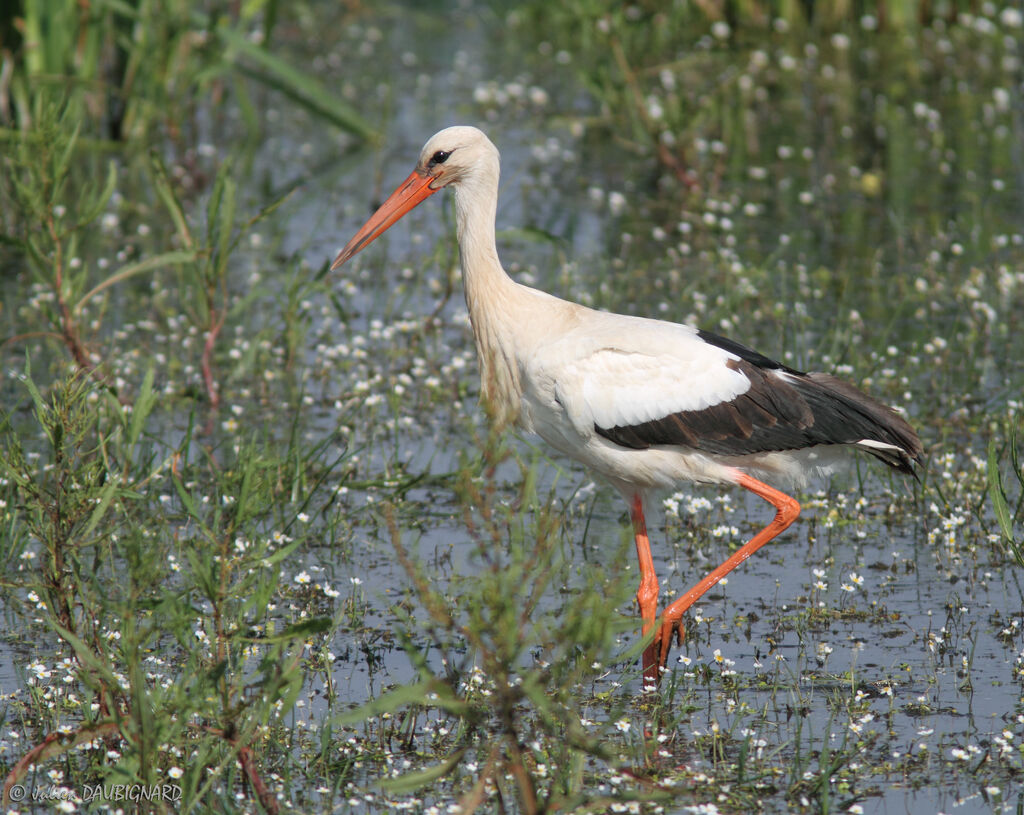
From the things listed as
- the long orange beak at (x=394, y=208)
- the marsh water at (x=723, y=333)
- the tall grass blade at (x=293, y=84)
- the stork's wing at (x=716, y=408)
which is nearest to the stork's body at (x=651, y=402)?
the stork's wing at (x=716, y=408)

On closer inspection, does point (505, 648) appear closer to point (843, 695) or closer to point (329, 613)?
point (843, 695)

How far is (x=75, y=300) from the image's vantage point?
659 cm

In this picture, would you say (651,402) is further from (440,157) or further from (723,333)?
(723,333)

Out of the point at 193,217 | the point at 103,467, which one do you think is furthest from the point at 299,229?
the point at 103,467

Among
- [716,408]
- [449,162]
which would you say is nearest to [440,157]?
[449,162]

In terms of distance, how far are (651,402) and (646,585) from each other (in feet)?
2.25

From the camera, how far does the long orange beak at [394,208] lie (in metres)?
5.67

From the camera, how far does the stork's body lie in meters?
5.19

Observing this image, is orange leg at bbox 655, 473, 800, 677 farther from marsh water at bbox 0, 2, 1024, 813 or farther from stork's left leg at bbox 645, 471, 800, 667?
marsh water at bbox 0, 2, 1024, 813

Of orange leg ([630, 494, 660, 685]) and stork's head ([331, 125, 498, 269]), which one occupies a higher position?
stork's head ([331, 125, 498, 269])

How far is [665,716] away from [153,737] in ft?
5.81

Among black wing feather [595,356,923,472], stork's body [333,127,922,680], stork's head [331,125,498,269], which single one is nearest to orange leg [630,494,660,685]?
stork's body [333,127,922,680]

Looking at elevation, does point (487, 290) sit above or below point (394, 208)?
below

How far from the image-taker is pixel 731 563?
17.4 ft
